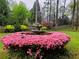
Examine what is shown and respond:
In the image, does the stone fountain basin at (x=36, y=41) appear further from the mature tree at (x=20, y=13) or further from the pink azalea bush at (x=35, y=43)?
the mature tree at (x=20, y=13)

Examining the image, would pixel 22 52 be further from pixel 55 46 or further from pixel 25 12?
pixel 25 12

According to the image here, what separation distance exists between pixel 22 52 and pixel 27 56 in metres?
0.25

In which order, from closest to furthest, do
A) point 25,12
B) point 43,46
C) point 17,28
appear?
point 43,46 → point 17,28 → point 25,12

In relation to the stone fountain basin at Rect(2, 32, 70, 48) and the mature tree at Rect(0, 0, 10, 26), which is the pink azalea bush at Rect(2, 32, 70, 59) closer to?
the stone fountain basin at Rect(2, 32, 70, 48)

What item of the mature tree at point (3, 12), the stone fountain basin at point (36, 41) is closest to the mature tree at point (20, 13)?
the mature tree at point (3, 12)

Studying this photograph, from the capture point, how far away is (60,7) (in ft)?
168

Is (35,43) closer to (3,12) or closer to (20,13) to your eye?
(3,12)

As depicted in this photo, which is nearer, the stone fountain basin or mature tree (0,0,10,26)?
the stone fountain basin

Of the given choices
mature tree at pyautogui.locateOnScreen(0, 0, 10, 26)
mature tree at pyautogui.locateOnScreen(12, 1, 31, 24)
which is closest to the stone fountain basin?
mature tree at pyautogui.locateOnScreen(0, 0, 10, 26)

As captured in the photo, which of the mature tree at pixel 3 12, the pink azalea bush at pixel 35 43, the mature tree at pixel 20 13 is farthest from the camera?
the mature tree at pixel 20 13

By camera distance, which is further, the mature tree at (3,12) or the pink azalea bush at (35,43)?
the mature tree at (3,12)

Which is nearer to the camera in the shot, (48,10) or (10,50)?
(10,50)

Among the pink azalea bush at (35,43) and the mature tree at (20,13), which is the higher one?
the mature tree at (20,13)

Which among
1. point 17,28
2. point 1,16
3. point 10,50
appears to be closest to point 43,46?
point 10,50
